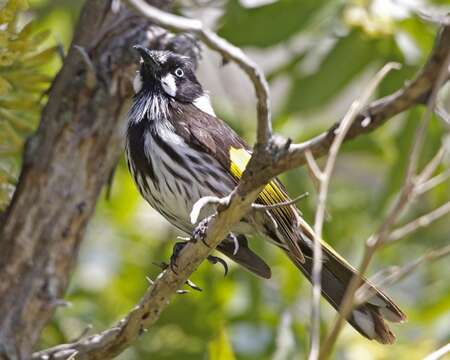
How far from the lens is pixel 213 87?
24.1ft

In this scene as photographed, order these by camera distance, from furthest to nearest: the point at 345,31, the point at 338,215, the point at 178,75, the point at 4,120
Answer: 1. the point at 338,215
2. the point at 345,31
3. the point at 178,75
4. the point at 4,120

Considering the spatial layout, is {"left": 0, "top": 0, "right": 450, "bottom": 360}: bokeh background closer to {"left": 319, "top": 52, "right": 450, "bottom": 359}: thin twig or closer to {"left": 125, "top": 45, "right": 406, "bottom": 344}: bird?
{"left": 125, "top": 45, "right": 406, "bottom": 344}: bird

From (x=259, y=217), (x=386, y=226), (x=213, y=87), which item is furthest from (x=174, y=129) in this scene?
(x=213, y=87)

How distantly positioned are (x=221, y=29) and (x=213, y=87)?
3028 millimetres

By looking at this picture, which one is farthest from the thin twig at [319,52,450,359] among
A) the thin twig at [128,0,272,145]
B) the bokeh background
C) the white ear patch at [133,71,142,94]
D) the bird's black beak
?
the white ear patch at [133,71,142,94]

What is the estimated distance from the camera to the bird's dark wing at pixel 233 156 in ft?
11.8

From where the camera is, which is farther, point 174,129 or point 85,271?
point 85,271

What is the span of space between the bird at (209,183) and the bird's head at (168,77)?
0.01m

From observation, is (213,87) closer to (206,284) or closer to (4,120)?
(206,284)

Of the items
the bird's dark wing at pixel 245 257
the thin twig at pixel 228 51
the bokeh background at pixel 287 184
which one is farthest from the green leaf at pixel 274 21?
the thin twig at pixel 228 51

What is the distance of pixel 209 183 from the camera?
3725 mm

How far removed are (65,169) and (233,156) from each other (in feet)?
1.98

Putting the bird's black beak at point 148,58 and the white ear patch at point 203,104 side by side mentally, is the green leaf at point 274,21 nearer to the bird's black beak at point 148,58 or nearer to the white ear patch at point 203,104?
the white ear patch at point 203,104

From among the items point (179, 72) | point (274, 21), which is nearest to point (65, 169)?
point (179, 72)
